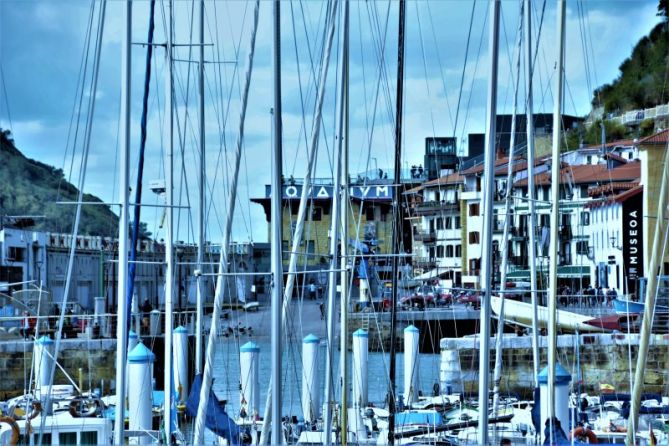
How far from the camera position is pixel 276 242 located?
15.1 metres

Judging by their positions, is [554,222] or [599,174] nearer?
[554,222]

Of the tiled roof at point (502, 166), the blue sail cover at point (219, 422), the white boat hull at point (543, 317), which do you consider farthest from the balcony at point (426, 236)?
the blue sail cover at point (219, 422)

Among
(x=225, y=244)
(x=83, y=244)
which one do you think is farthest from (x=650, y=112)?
(x=225, y=244)

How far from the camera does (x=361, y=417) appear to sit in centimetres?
2339

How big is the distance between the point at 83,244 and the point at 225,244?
57.1m

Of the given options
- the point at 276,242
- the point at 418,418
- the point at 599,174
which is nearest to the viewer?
the point at 276,242

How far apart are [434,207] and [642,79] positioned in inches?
1089

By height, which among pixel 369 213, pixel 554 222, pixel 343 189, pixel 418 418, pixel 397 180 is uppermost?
pixel 369 213

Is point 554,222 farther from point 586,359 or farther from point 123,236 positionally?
point 586,359

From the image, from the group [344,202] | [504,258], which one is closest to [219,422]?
[344,202]

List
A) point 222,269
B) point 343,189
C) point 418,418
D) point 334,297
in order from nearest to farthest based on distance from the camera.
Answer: point 222,269 → point 334,297 → point 343,189 → point 418,418

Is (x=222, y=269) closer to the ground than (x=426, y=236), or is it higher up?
closer to the ground

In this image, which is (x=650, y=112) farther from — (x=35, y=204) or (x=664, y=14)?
(x=35, y=204)

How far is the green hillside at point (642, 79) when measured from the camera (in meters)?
108
